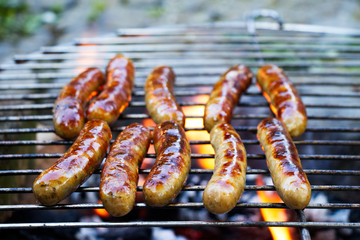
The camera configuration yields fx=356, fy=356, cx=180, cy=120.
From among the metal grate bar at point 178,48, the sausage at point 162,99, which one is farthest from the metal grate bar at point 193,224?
the metal grate bar at point 178,48

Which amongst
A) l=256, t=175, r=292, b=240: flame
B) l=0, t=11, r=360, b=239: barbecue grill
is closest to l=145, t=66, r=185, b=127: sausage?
l=0, t=11, r=360, b=239: barbecue grill

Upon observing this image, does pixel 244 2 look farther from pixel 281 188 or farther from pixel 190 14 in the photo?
pixel 281 188

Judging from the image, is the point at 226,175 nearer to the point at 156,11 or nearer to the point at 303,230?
the point at 303,230

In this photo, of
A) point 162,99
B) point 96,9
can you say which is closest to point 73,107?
point 162,99

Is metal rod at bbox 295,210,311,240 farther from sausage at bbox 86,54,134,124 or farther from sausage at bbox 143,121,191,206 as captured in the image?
sausage at bbox 86,54,134,124

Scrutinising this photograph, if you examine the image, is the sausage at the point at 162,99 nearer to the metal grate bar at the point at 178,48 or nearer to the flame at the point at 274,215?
the metal grate bar at the point at 178,48
